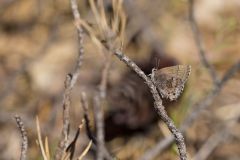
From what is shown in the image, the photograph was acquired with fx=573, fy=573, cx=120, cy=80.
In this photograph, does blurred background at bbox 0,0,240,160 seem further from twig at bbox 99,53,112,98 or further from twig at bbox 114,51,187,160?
twig at bbox 99,53,112,98

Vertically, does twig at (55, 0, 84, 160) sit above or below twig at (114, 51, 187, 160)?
above

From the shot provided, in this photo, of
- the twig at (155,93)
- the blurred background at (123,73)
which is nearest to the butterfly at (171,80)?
the twig at (155,93)

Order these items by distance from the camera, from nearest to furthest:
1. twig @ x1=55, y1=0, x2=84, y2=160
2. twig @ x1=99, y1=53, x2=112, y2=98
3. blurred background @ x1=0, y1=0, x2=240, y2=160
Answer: twig @ x1=99, y1=53, x2=112, y2=98 < twig @ x1=55, y1=0, x2=84, y2=160 < blurred background @ x1=0, y1=0, x2=240, y2=160

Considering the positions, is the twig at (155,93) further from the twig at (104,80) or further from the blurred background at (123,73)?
the blurred background at (123,73)

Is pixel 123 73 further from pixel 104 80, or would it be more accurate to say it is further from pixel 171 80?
pixel 104 80

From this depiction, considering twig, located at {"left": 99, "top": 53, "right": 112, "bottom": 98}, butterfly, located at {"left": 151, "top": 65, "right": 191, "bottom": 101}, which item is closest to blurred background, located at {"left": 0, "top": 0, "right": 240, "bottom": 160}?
butterfly, located at {"left": 151, "top": 65, "right": 191, "bottom": 101}

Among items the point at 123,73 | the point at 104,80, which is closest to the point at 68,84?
the point at 104,80

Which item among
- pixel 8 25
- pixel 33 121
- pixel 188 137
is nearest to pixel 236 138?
pixel 188 137
